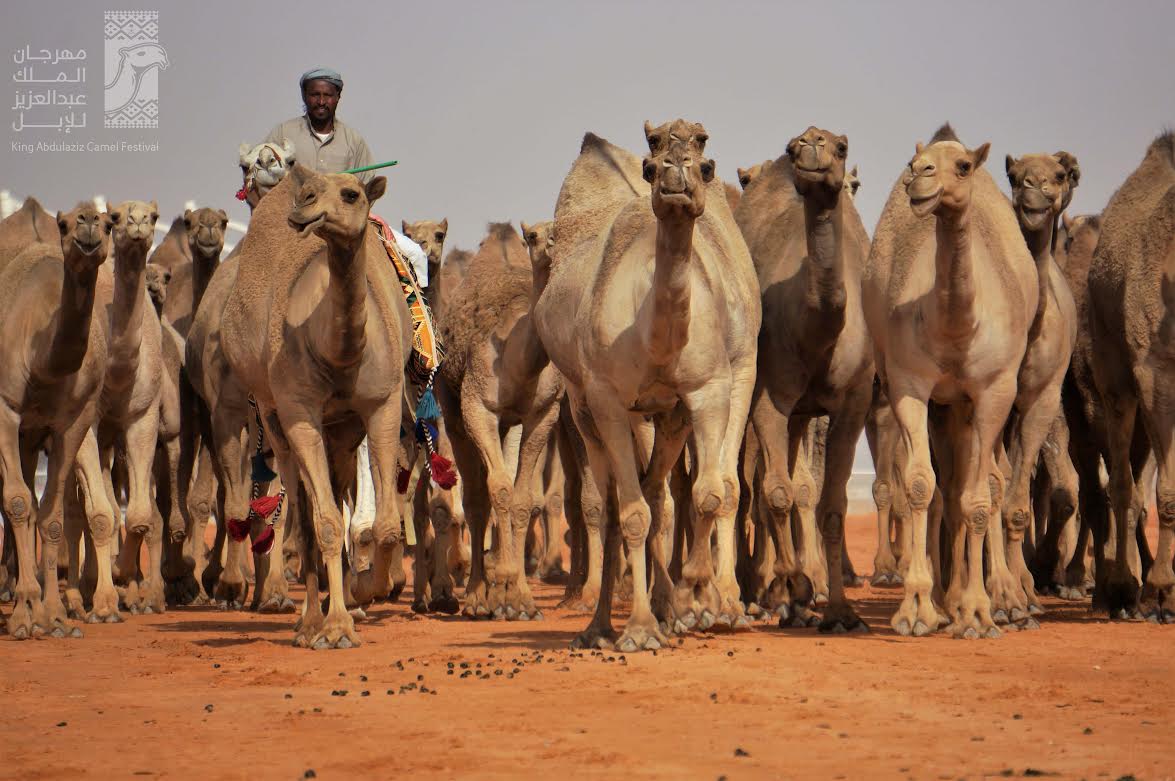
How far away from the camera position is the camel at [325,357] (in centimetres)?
1050

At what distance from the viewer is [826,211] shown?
1163 cm

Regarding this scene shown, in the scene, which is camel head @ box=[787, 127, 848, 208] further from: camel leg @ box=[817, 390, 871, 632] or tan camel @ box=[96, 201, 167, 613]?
tan camel @ box=[96, 201, 167, 613]

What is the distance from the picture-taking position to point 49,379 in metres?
11.9

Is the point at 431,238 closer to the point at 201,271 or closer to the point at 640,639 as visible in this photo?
the point at 201,271

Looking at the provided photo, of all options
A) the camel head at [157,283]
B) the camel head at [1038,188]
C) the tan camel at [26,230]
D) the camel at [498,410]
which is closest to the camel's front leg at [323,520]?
the camel at [498,410]

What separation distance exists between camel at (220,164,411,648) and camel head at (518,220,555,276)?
120 cm

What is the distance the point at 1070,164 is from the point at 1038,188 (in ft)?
1.58

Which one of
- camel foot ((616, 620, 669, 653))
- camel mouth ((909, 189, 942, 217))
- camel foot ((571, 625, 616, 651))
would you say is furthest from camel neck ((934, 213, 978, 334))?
camel foot ((571, 625, 616, 651))

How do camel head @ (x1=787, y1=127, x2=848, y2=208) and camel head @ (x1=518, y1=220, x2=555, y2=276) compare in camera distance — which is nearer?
camel head @ (x1=787, y1=127, x2=848, y2=208)

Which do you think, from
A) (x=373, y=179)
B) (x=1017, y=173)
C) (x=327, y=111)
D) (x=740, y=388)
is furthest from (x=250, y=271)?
(x=1017, y=173)

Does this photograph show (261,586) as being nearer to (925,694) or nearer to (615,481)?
(615,481)

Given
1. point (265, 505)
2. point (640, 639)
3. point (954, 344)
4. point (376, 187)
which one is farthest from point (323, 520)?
point (954, 344)

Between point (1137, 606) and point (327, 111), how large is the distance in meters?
7.35

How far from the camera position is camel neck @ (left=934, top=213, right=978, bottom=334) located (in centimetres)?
1059
